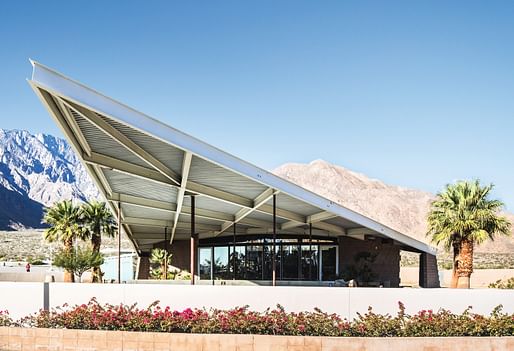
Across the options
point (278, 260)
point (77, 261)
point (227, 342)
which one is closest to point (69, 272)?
point (77, 261)

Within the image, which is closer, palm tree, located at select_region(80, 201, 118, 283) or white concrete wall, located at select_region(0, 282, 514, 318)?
white concrete wall, located at select_region(0, 282, 514, 318)

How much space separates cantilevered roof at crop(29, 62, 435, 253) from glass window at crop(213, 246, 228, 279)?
5175mm

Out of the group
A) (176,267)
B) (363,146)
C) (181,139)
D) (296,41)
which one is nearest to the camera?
(181,139)

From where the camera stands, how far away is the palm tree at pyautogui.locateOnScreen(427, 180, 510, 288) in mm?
24906

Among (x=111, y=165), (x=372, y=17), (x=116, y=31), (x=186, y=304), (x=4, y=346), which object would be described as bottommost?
(x=4, y=346)

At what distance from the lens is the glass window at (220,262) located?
35.3 m

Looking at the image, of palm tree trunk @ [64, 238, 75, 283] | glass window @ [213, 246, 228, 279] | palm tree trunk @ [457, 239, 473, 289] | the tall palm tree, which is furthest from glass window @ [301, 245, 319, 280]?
the tall palm tree

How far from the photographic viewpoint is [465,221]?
82.6 ft

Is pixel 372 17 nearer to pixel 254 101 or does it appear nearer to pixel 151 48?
pixel 151 48

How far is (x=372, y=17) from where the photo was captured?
24875mm

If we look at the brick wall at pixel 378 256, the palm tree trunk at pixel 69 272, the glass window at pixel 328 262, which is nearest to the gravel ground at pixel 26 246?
the palm tree trunk at pixel 69 272

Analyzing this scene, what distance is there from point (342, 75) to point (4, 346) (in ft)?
95.2

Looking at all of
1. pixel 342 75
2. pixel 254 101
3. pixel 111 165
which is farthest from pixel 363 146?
pixel 111 165

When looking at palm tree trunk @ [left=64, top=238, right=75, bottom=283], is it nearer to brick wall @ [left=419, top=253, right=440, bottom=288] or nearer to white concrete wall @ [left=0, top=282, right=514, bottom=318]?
white concrete wall @ [left=0, top=282, right=514, bottom=318]
